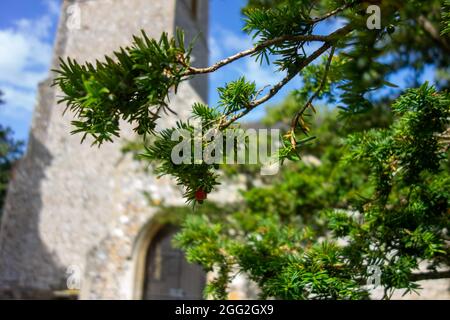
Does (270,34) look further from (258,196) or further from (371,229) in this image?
(258,196)

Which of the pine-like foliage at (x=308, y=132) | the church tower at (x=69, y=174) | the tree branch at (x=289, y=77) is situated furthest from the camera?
the church tower at (x=69, y=174)

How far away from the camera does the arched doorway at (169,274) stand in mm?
5586

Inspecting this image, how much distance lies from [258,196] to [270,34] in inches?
111

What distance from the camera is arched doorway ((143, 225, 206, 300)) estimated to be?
5.59m

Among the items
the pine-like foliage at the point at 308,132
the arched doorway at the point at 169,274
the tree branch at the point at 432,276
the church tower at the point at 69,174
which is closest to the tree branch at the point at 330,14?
the pine-like foliage at the point at 308,132

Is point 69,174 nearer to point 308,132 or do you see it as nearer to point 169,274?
point 169,274

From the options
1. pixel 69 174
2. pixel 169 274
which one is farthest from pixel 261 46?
pixel 69 174

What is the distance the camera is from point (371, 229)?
5.06 feet

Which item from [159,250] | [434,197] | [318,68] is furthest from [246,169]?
[434,197]

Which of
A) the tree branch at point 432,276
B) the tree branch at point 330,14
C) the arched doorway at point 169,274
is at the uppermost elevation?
the tree branch at point 330,14

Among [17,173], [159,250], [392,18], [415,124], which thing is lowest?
[159,250]

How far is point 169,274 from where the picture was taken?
586 centimetres

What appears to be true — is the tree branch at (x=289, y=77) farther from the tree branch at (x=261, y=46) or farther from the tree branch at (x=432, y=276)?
the tree branch at (x=432, y=276)

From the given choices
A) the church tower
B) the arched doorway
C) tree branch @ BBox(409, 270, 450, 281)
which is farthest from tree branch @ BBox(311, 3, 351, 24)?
the church tower
